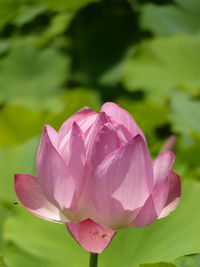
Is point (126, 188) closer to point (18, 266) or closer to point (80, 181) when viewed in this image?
point (80, 181)

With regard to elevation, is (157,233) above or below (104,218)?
below

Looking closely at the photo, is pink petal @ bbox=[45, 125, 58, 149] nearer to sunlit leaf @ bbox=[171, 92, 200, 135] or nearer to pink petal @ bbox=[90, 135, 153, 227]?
pink petal @ bbox=[90, 135, 153, 227]

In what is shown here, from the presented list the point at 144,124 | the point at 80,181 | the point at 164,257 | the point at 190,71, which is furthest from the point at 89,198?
the point at 190,71

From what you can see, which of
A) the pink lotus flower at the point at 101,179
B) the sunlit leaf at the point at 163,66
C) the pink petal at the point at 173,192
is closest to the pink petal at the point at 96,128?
the pink lotus flower at the point at 101,179

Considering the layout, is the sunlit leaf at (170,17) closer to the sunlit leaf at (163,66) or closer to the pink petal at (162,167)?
the sunlit leaf at (163,66)

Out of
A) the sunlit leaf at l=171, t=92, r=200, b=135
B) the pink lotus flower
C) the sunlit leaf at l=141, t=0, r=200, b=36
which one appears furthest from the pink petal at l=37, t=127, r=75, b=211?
the sunlit leaf at l=141, t=0, r=200, b=36
